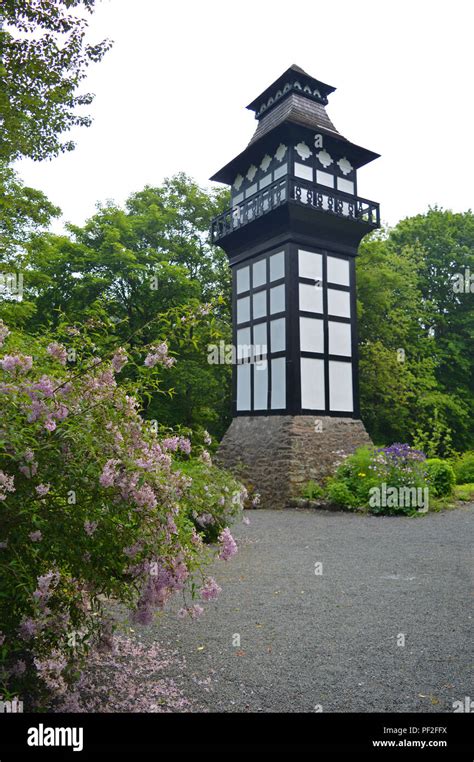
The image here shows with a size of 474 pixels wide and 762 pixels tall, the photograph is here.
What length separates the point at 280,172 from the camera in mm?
16328

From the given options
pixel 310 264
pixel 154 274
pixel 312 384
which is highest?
pixel 154 274

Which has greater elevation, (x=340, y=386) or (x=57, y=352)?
(x=340, y=386)

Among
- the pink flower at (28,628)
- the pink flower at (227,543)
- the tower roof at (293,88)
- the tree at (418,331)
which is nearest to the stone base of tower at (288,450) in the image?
the tree at (418,331)

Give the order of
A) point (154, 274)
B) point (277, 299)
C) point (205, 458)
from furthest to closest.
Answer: point (154, 274)
point (277, 299)
point (205, 458)

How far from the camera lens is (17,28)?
993 centimetres

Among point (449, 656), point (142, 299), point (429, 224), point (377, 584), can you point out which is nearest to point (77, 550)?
point (449, 656)

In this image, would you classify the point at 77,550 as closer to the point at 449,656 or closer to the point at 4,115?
the point at 449,656

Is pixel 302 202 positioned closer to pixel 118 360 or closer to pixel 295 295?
pixel 295 295

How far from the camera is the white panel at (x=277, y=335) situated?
1559 centimetres

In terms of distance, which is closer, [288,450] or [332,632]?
[332,632]

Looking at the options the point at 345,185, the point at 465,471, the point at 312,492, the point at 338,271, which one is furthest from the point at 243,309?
the point at 465,471

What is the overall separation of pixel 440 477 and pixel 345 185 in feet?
29.2

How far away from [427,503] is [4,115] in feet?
35.5

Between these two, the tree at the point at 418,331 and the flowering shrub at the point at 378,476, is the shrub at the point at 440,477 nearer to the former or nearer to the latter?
the flowering shrub at the point at 378,476
